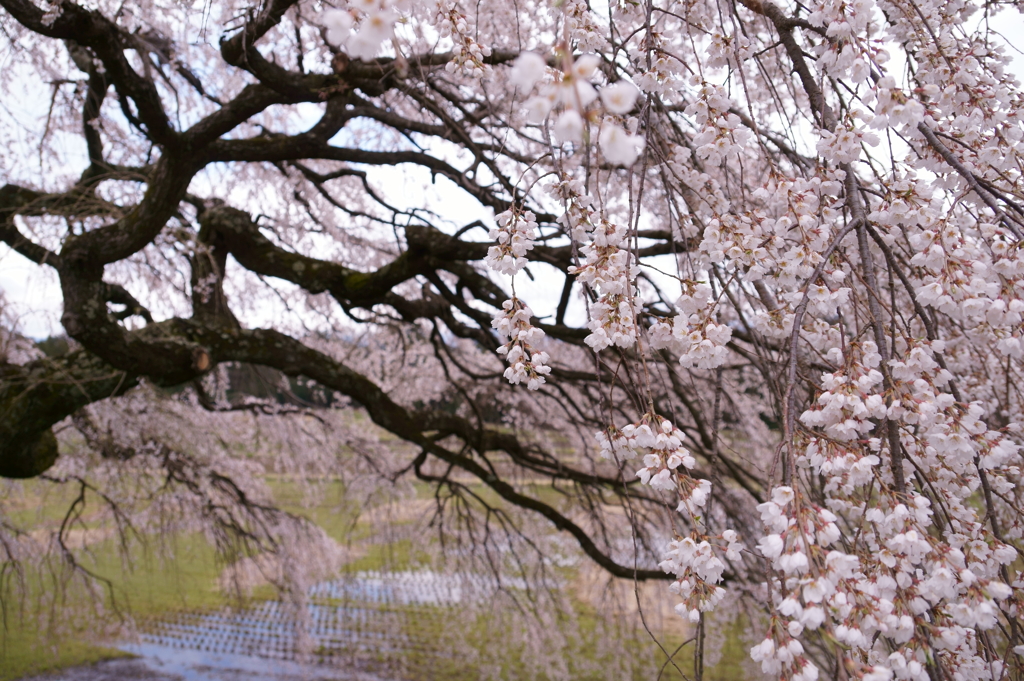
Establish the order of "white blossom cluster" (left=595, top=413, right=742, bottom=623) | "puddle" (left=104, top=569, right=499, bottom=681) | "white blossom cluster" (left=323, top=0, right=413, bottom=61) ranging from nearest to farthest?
"white blossom cluster" (left=323, top=0, right=413, bottom=61) < "white blossom cluster" (left=595, top=413, right=742, bottom=623) < "puddle" (left=104, top=569, right=499, bottom=681)

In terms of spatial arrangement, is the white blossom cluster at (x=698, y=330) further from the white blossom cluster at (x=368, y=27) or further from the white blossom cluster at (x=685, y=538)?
the white blossom cluster at (x=368, y=27)

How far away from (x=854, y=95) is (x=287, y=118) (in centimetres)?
473

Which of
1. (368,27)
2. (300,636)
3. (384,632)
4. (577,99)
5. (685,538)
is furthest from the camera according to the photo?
(384,632)

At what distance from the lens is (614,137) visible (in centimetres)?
50

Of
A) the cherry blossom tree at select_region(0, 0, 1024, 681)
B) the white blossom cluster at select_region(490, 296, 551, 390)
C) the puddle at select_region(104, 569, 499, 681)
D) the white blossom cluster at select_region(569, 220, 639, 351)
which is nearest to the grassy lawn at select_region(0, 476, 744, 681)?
the puddle at select_region(104, 569, 499, 681)

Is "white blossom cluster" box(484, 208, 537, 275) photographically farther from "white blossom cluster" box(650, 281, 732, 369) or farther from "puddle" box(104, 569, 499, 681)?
"puddle" box(104, 569, 499, 681)

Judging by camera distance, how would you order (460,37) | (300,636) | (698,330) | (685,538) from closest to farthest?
(685,538) → (698,330) → (460,37) → (300,636)

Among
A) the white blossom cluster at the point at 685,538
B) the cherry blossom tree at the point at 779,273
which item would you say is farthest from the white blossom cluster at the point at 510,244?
the white blossom cluster at the point at 685,538

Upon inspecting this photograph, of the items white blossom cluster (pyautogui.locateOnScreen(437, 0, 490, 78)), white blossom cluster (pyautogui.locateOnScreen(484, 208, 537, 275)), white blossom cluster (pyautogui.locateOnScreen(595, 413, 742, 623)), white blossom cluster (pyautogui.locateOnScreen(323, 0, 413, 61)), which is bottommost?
white blossom cluster (pyautogui.locateOnScreen(595, 413, 742, 623))

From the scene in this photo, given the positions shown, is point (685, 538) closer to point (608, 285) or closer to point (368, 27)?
point (608, 285)

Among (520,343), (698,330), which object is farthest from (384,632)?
(698,330)

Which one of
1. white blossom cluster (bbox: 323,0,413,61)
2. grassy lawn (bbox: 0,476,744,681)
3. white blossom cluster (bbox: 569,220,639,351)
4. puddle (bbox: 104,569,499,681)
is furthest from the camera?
puddle (bbox: 104,569,499,681)

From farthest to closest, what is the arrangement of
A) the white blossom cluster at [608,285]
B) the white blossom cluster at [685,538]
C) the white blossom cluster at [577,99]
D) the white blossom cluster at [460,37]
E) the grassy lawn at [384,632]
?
the grassy lawn at [384,632] → the white blossom cluster at [460,37] → the white blossom cluster at [608,285] → the white blossom cluster at [685,538] → the white blossom cluster at [577,99]

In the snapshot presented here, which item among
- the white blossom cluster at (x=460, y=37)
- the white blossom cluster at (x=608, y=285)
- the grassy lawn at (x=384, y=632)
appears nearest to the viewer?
the white blossom cluster at (x=608, y=285)
